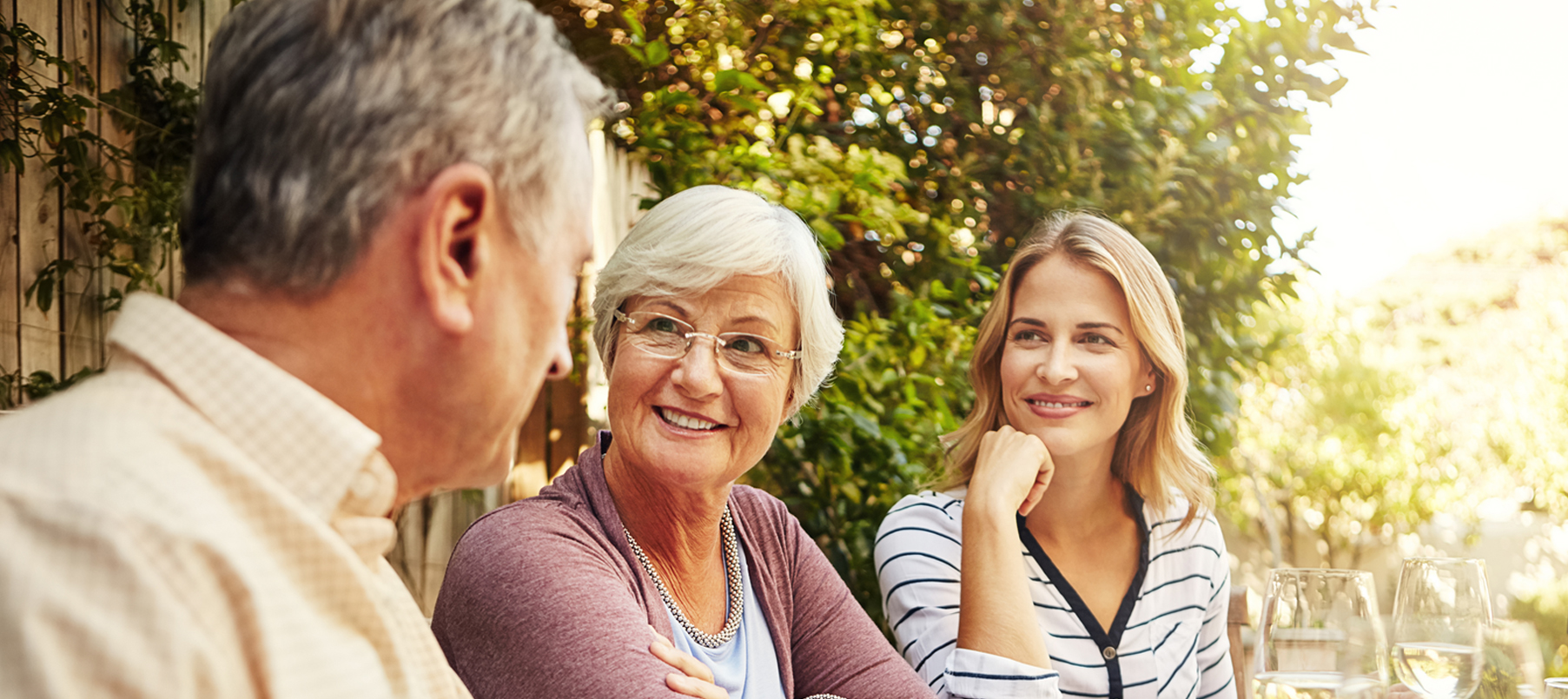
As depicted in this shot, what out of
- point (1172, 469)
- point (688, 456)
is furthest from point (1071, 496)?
point (688, 456)

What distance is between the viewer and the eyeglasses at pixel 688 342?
1691mm

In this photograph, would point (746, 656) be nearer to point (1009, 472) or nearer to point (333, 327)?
point (1009, 472)

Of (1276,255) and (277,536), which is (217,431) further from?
(1276,255)

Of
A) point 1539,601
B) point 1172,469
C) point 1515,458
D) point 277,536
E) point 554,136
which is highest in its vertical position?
point 554,136

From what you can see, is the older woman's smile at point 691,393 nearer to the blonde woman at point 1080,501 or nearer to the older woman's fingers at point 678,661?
the older woman's fingers at point 678,661

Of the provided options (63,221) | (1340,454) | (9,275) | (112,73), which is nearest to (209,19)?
(112,73)

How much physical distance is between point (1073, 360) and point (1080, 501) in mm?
351

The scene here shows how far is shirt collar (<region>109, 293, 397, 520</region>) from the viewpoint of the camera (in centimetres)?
66

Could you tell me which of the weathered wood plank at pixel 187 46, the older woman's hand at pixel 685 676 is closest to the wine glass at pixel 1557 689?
the older woman's hand at pixel 685 676

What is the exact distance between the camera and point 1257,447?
344 inches

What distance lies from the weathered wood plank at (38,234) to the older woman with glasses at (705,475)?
1217 mm

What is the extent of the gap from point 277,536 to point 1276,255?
3494 millimetres

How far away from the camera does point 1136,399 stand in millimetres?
2451

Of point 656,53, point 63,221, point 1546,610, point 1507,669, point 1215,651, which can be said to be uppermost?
point 656,53
